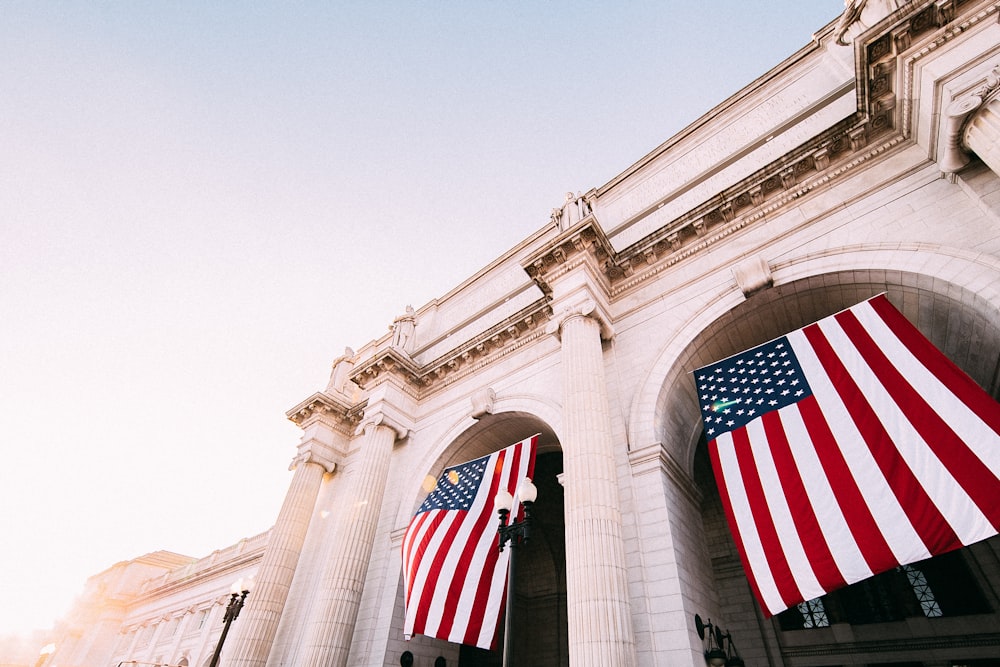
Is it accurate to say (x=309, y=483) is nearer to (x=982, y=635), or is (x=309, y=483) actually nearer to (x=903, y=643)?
(x=903, y=643)

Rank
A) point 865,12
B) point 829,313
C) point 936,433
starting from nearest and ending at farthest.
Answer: point 936,433
point 865,12
point 829,313

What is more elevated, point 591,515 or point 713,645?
point 591,515

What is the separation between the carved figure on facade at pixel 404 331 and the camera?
20406 millimetres

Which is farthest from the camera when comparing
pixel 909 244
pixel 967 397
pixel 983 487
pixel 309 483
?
pixel 309 483

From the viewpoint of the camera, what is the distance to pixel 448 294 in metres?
23.1

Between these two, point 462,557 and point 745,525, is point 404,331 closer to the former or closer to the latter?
point 462,557

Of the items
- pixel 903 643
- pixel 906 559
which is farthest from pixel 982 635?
pixel 906 559

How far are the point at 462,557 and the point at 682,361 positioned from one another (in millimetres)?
7482

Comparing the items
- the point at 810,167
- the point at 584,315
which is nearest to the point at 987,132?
the point at 810,167

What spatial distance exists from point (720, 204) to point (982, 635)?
1229 cm

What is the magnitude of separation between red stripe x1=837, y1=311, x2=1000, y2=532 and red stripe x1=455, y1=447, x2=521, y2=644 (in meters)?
7.60

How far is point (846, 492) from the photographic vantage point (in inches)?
314

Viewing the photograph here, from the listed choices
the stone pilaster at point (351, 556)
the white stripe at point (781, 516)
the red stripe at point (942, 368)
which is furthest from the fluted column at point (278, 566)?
the red stripe at point (942, 368)

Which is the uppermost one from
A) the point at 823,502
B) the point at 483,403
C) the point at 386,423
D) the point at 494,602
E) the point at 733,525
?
the point at 386,423
